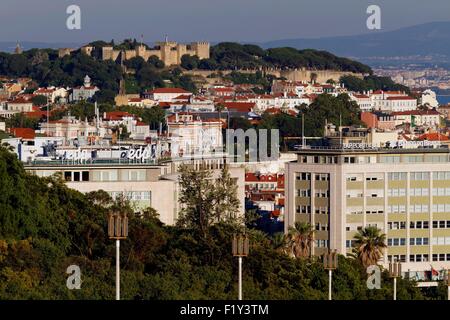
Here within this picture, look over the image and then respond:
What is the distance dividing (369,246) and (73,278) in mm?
18167

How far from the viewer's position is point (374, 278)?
128 feet

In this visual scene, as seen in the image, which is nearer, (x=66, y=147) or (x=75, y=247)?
(x=75, y=247)

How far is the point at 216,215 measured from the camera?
1722 inches

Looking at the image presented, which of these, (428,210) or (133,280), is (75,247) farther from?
(428,210)

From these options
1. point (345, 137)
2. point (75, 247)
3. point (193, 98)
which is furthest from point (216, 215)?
point (193, 98)

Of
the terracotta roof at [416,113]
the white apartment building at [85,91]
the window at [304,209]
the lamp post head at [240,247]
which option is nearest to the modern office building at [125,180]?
the window at [304,209]

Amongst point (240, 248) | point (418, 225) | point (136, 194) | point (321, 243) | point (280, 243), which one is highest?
point (240, 248)

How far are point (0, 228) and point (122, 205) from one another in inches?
273

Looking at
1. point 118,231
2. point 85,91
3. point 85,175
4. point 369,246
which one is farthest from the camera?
point 85,91

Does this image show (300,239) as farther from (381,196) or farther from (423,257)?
(381,196)

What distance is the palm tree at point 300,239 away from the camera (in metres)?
48.2

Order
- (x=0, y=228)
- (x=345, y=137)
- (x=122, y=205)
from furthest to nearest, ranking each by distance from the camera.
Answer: (x=345, y=137) → (x=122, y=205) → (x=0, y=228)

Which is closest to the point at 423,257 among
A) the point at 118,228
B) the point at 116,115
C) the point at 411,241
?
the point at 411,241

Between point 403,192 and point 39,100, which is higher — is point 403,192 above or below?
below
